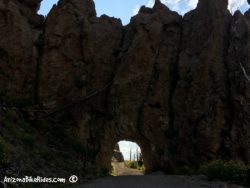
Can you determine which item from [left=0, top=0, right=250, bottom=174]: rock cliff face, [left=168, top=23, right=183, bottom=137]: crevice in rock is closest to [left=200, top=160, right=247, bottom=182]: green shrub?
[left=0, top=0, right=250, bottom=174]: rock cliff face

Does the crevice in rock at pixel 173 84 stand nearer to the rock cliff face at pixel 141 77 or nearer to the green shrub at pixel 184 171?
the rock cliff face at pixel 141 77

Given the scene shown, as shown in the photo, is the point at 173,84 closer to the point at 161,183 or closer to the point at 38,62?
the point at 38,62

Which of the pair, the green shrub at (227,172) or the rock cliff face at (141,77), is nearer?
the green shrub at (227,172)

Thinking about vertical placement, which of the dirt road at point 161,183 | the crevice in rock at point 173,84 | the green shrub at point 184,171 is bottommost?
the dirt road at point 161,183

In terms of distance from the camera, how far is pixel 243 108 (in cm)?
2903

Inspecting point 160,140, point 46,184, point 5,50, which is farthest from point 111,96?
point 46,184

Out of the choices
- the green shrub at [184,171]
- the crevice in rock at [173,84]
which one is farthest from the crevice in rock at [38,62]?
the green shrub at [184,171]

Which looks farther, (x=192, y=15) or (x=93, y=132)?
(x=192, y=15)

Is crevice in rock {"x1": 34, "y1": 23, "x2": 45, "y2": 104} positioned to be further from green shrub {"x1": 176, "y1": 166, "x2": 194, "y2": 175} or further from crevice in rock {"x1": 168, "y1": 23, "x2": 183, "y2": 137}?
green shrub {"x1": 176, "y1": 166, "x2": 194, "y2": 175}

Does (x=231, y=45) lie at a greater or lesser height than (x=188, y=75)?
greater

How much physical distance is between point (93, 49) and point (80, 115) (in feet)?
17.7

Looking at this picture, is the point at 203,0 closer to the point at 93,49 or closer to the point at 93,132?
the point at 93,49

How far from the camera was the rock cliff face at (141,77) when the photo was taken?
29.6m

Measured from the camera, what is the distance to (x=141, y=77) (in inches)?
1287
